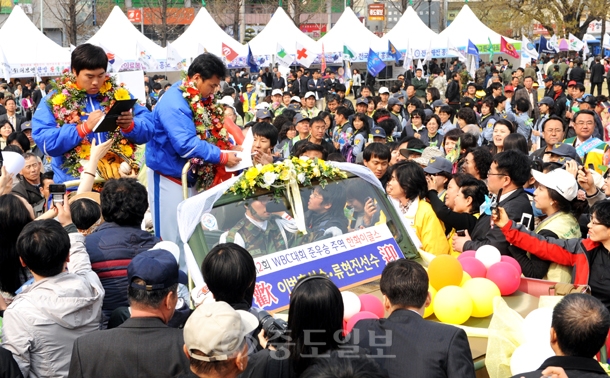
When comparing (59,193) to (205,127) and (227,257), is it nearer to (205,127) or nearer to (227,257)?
(205,127)

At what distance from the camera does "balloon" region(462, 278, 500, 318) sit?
13.5 ft

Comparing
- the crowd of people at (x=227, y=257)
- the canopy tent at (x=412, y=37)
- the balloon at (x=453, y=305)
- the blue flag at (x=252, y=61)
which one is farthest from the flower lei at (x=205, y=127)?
the canopy tent at (x=412, y=37)

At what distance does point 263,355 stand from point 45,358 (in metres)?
1.20

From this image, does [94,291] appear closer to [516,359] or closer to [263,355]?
[263,355]

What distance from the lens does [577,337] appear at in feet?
9.61

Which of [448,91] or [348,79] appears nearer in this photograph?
[448,91]

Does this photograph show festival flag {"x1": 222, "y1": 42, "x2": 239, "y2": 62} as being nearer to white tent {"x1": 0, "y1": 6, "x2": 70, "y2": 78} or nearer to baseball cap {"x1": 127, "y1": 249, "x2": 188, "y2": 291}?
white tent {"x1": 0, "y1": 6, "x2": 70, "y2": 78}

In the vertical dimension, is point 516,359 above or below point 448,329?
below

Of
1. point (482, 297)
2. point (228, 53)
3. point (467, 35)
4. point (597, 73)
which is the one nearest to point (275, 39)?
point (228, 53)

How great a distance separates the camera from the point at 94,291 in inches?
144

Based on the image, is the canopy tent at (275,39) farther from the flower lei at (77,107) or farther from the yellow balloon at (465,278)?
the yellow balloon at (465,278)

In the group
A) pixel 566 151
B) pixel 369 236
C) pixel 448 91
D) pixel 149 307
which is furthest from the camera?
pixel 448 91

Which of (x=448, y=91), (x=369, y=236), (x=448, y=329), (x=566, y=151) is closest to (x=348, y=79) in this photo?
(x=448, y=91)

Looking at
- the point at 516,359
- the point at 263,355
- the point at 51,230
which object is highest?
the point at 51,230
